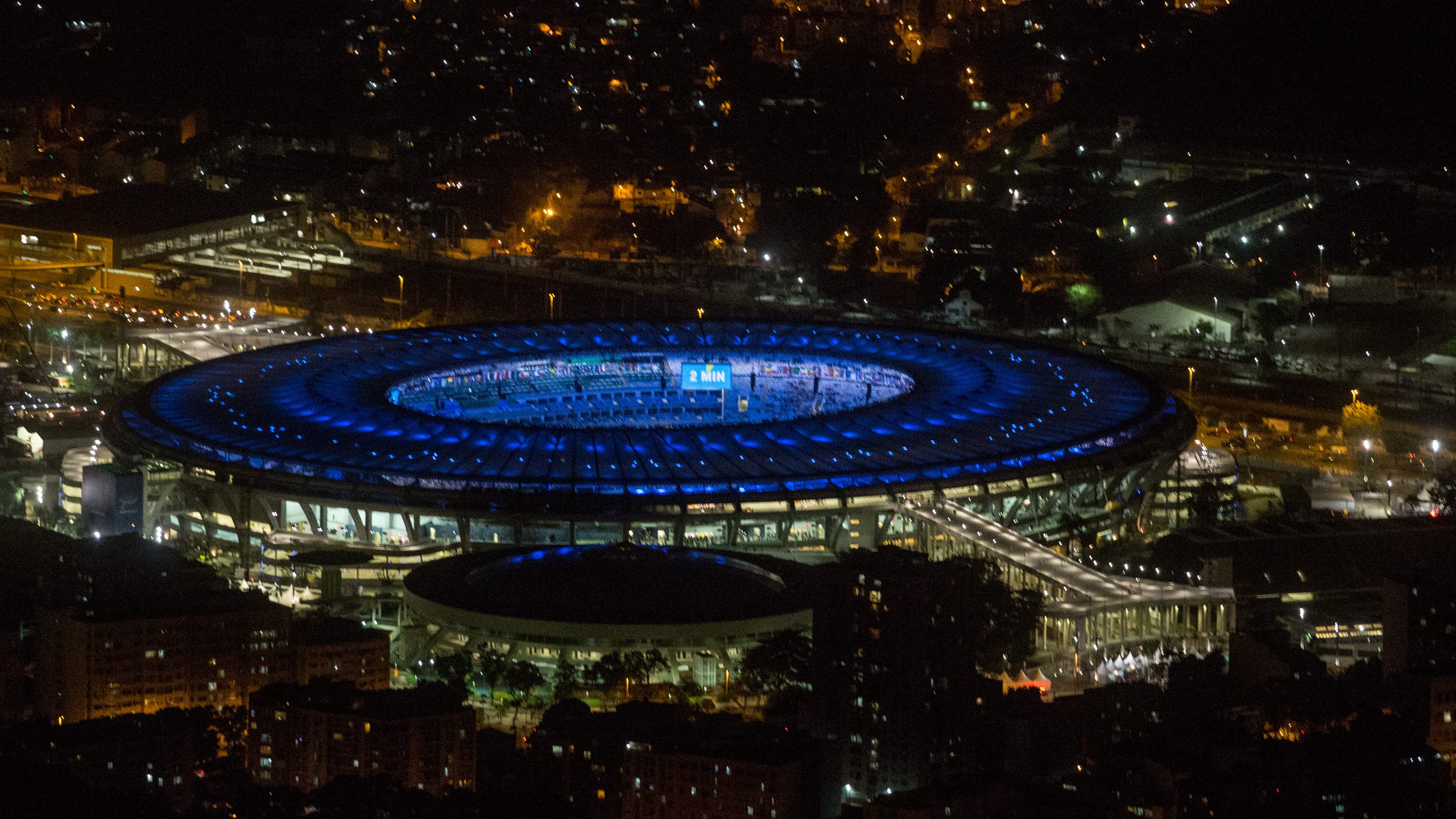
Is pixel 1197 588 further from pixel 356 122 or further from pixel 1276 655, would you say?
pixel 356 122

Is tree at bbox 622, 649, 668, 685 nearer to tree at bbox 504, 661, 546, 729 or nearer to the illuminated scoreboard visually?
tree at bbox 504, 661, 546, 729

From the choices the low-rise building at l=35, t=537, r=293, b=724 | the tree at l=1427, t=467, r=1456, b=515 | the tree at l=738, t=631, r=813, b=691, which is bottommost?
the low-rise building at l=35, t=537, r=293, b=724

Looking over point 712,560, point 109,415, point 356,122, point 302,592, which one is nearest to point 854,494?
point 712,560

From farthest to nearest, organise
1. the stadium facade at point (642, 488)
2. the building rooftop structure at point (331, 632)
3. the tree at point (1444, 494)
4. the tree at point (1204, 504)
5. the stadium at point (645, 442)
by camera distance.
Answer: the tree at point (1444, 494)
the tree at point (1204, 504)
the stadium at point (645, 442)
the stadium facade at point (642, 488)
the building rooftop structure at point (331, 632)

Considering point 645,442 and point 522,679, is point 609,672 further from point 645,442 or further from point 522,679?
point 645,442

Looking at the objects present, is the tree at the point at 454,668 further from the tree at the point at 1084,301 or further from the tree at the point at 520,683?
the tree at the point at 1084,301

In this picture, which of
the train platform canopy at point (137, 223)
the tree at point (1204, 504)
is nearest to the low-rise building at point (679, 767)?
the tree at point (1204, 504)

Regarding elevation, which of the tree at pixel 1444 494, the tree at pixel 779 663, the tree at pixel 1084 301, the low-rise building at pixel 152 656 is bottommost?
the low-rise building at pixel 152 656

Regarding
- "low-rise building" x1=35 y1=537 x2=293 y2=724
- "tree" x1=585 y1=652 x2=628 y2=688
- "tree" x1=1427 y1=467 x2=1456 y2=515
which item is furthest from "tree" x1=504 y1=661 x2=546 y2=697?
"tree" x1=1427 y1=467 x2=1456 y2=515
